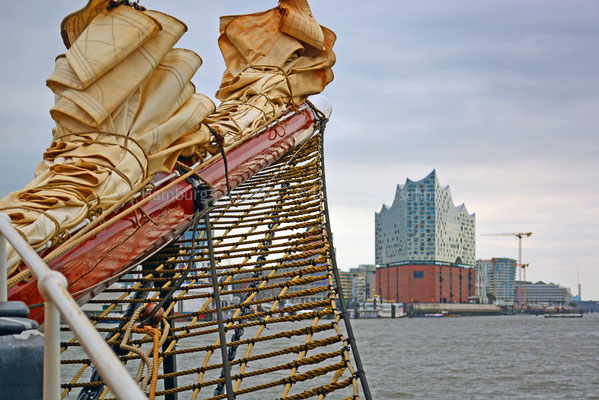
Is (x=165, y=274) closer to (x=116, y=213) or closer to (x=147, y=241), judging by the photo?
(x=147, y=241)

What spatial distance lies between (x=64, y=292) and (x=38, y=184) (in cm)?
127

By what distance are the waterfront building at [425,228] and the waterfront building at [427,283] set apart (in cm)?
96

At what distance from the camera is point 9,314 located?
2.99ft

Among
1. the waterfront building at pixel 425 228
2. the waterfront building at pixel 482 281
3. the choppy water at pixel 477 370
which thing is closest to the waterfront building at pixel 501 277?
the waterfront building at pixel 482 281

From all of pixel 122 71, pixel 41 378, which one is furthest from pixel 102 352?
pixel 122 71

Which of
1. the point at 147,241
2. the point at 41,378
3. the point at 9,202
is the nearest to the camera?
the point at 41,378

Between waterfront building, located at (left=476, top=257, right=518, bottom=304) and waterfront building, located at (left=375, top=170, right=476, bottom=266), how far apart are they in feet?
103

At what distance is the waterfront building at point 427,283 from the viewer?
6269 cm

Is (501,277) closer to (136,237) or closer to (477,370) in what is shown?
(477,370)

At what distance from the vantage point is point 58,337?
67 cm

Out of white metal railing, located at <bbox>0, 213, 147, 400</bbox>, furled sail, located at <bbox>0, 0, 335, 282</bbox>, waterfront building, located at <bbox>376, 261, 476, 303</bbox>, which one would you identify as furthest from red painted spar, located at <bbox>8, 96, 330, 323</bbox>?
waterfront building, located at <bbox>376, 261, 476, 303</bbox>

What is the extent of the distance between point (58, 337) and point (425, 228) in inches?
2635

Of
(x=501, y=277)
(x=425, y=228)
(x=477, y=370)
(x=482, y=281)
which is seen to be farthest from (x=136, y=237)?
(x=501, y=277)

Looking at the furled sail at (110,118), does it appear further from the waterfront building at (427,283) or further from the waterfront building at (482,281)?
the waterfront building at (482,281)
